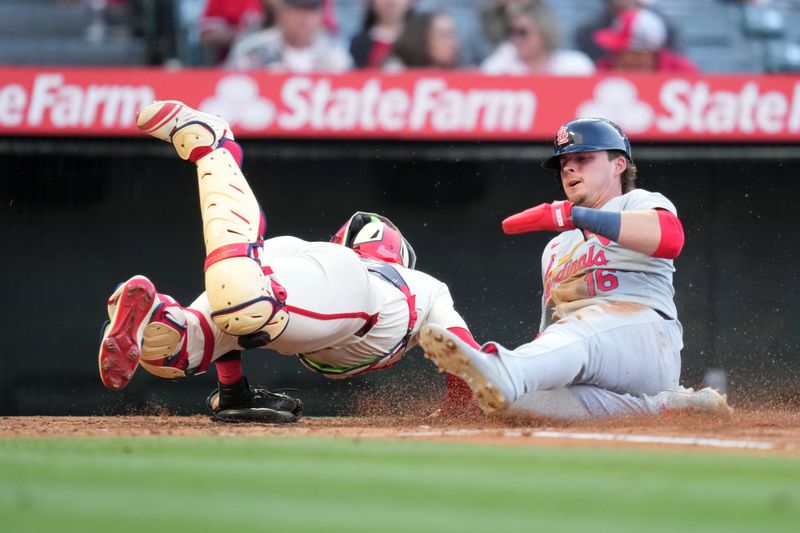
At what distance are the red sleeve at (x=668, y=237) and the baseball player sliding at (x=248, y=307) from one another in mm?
851

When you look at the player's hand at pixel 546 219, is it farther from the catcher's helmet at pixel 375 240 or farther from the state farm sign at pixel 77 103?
the state farm sign at pixel 77 103

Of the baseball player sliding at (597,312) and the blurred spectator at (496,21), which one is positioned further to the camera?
the blurred spectator at (496,21)

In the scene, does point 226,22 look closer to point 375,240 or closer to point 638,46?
point 638,46

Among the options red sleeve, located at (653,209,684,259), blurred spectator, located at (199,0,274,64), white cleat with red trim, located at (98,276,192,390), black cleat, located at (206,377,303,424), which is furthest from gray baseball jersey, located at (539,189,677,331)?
blurred spectator, located at (199,0,274,64)

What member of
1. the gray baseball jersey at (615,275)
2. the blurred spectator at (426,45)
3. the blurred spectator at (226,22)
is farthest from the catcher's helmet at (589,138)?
the blurred spectator at (226,22)

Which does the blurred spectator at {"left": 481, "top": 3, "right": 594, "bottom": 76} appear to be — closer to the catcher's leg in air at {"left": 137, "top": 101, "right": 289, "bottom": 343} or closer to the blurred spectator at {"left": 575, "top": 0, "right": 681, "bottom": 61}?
the blurred spectator at {"left": 575, "top": 0, "right": 681, "bottom": 61}

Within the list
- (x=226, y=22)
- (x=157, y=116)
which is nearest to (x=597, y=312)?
(x=157, y=116)

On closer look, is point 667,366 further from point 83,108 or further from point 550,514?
point 83,108

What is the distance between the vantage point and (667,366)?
471 centimetres

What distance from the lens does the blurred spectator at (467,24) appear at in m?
7.61

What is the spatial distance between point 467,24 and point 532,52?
0.47 m

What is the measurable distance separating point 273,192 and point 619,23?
260cm

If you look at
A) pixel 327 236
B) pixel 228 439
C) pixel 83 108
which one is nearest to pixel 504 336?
pixel 327 236

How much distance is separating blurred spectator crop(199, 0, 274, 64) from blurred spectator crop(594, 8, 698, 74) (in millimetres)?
2266
